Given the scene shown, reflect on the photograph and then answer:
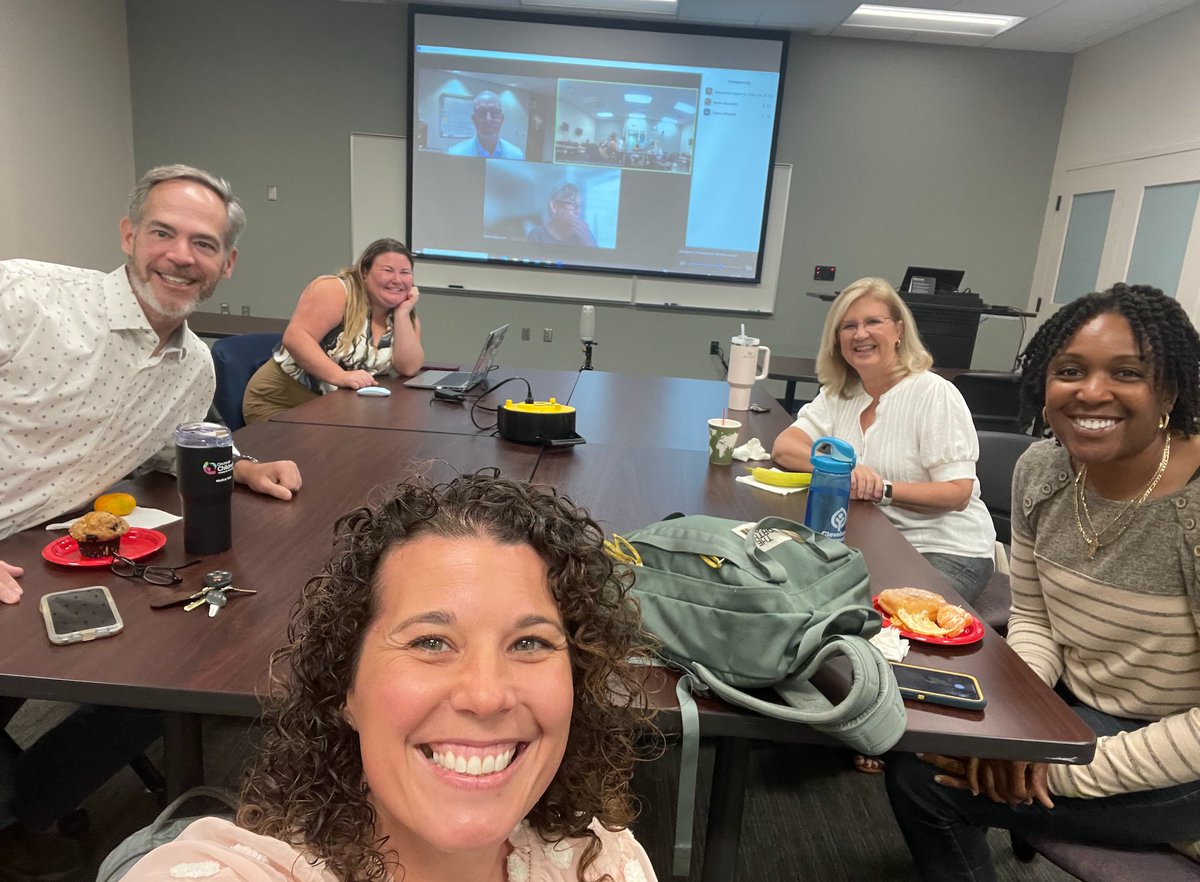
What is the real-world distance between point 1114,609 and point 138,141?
274 inches

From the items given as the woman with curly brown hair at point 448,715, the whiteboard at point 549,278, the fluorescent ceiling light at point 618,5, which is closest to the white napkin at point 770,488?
the woman with curly brown hair at point 448,715

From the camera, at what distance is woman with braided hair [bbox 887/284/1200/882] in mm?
1141

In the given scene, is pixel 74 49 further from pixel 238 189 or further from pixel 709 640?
pixel 709 640

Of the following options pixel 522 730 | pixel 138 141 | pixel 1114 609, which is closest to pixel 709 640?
pixel 522 730

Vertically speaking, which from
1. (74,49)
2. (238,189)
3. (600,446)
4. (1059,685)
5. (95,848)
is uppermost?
(74,49)

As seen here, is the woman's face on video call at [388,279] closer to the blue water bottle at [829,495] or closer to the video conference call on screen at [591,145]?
the blue water bottle at [829,495]

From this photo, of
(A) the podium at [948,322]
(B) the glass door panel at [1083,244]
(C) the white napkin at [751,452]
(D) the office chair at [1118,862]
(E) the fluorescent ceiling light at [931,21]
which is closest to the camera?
(D) the office chair at [1118,862]

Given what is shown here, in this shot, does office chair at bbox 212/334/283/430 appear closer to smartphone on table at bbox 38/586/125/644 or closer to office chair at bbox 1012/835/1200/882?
smartphone on table at bbox 38/586/125/644

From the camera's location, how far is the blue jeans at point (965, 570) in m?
2.00

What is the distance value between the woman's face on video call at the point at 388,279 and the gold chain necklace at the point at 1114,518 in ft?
8.66

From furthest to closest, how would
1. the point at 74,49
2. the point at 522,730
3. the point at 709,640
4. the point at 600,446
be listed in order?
the point at 74,49 → the point at 600,446 → the point at 709,640 → the point at 522,730

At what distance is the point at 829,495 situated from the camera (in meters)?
1.48

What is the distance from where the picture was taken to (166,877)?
1.96 ft

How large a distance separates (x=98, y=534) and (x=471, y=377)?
1.87m
